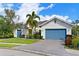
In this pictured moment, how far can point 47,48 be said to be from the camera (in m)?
13.4

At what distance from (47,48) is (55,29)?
42.4 inches

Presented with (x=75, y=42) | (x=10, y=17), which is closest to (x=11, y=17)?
(x=10, y=17)

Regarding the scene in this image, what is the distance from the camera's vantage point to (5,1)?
43.3ft

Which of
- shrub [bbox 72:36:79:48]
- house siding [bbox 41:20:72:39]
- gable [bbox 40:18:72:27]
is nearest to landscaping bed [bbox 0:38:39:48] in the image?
house siding [bbox 41:20:72:39]

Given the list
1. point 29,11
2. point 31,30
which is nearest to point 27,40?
point 31,30

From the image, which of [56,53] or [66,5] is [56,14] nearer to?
[66,5]

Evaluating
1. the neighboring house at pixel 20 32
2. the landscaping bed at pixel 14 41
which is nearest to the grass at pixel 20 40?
the landscaping bed at pixel 14 41

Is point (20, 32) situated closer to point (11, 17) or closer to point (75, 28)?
point (11, 17)

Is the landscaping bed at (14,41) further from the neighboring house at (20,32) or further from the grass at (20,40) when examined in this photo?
the neighboring house at (20,32)

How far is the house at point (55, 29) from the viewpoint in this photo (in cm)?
1369

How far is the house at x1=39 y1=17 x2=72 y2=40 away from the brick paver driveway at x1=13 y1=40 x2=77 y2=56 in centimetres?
33

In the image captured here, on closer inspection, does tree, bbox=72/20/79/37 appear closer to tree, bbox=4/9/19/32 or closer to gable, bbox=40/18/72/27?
gable, bbox=40/18/72/27

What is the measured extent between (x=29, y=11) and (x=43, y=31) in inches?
47.6

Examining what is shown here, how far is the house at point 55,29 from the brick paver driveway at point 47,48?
333mm
